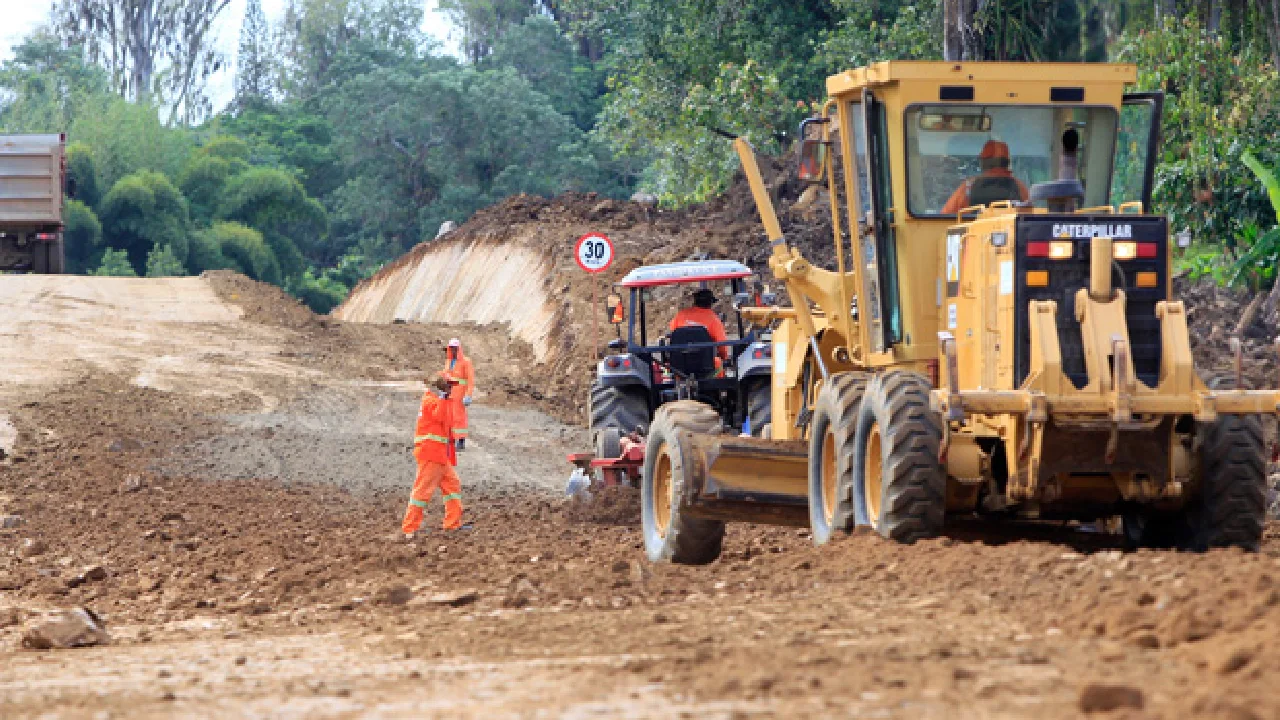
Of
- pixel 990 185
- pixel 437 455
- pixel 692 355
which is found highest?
pixel 990 185

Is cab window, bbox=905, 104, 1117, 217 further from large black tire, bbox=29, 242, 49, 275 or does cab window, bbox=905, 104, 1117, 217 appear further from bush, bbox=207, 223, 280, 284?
bush, bbox=207, 223, 280, 284

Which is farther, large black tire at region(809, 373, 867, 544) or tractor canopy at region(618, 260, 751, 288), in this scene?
tractor canopy at region(618, 260, 751, 288)

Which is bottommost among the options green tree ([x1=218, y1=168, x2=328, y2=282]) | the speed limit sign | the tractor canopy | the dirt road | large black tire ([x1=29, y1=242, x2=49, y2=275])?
the dirt road

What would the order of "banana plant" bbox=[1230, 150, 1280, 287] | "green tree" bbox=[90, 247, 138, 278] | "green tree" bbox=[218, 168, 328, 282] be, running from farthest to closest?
1. "green tree" bbox=[218, 168, 328, 282]
2. "green tree" bbox=[90, 247, 138, 278]
3. "banana plant" bbox=[1230, 150, 1280, 287]

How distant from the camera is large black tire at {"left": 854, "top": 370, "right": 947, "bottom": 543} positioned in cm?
936

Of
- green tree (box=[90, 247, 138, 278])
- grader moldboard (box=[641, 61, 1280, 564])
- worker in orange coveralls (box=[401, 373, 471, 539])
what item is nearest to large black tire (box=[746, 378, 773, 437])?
worker in orange coveralls (box=[401, 373, 471, 539])

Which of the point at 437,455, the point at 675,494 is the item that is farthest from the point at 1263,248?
the point at 675,494

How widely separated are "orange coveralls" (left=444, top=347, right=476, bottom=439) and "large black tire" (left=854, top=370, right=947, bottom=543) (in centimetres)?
612

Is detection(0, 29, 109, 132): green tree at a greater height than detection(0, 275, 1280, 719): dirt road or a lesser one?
→ greater

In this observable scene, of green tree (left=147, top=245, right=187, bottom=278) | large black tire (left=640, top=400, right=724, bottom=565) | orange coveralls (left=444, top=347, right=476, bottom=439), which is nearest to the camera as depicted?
large black tire (left=640, top=400, right=724, bottom=565)

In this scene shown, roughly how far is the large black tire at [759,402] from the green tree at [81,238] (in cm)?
4300

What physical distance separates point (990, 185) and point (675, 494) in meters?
A: 2.79

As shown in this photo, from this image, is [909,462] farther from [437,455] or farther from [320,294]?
[320,294]

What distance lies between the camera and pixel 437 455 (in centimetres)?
1490
